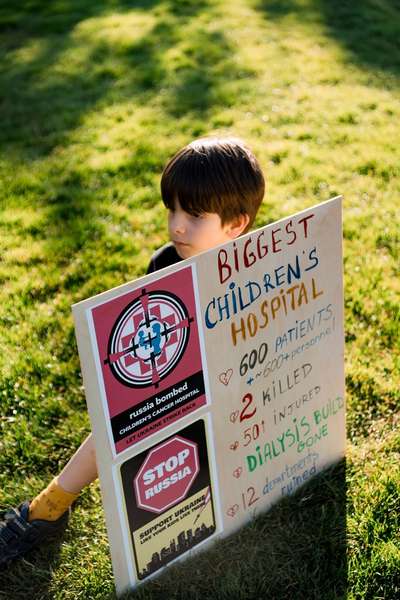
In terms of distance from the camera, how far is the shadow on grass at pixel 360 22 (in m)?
5.90

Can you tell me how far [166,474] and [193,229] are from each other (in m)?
0.68

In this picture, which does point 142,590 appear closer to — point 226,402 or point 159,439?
point 159,439

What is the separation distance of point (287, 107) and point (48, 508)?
368 cm

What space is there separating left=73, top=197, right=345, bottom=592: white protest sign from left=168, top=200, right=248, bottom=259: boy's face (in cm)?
30

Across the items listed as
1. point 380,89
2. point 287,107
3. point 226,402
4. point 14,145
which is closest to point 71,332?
point 226,402

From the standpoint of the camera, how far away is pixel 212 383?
1.69m

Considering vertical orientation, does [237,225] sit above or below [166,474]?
above

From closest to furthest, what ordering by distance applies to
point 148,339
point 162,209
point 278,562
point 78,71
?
point 148,339 → point 278,562 → point 162,209 → point 78,71

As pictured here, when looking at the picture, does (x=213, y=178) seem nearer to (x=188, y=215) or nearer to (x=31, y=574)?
(x=188, y=215)

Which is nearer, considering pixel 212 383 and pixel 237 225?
pixel 212 383

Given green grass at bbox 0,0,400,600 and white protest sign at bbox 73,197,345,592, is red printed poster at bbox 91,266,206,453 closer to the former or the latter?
white protest sign at bbox 73,197,345,592

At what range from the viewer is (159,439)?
163 centimetres

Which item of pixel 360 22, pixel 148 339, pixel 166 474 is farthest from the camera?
pixel 360 22

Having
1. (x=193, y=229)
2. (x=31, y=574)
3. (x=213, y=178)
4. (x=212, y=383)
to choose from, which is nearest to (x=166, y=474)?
(x=212, y=383)
